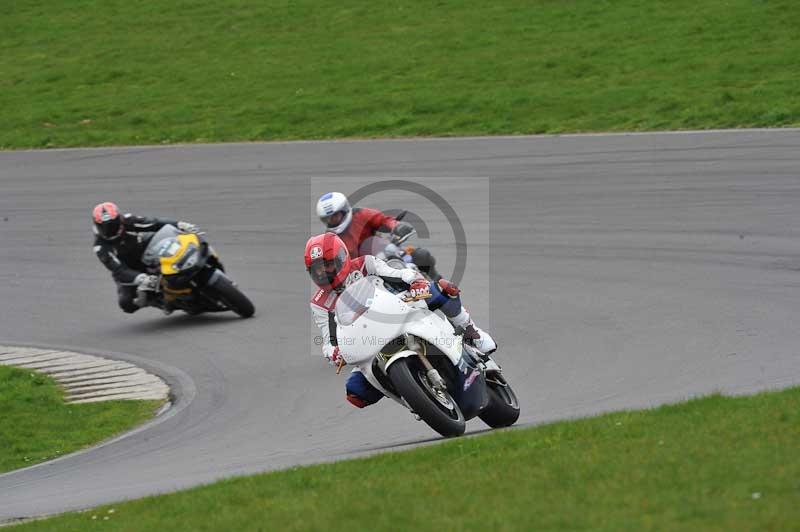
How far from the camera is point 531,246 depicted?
16.8 metres

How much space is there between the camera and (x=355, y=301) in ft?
28.1

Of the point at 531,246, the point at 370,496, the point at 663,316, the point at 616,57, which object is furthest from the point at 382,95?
the point at 370,496

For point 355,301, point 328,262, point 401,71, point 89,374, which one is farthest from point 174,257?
point 401,71

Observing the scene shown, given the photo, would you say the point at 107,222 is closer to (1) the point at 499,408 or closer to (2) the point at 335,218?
(2) the point at 335,218

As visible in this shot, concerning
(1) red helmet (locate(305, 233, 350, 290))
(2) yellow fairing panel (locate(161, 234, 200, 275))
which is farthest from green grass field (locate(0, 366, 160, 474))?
(1) red helmet (locate(305, 233, 350, 290))

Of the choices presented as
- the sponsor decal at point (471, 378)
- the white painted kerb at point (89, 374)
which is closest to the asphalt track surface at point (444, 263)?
the white painted kerb at point (89, 374)

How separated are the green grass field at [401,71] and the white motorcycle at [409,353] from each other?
14.6 meters

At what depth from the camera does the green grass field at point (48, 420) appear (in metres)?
11.0

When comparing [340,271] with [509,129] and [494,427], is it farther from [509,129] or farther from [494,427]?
[509,129]

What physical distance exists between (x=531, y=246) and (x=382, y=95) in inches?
538

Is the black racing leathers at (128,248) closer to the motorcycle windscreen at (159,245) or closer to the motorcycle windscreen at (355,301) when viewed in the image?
the motorcycle windscreen at (159,245)

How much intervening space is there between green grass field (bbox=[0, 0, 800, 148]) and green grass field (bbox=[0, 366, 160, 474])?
1334cm

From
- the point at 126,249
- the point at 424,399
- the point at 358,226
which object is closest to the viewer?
the point at 424,399

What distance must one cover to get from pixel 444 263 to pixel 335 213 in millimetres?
6739
